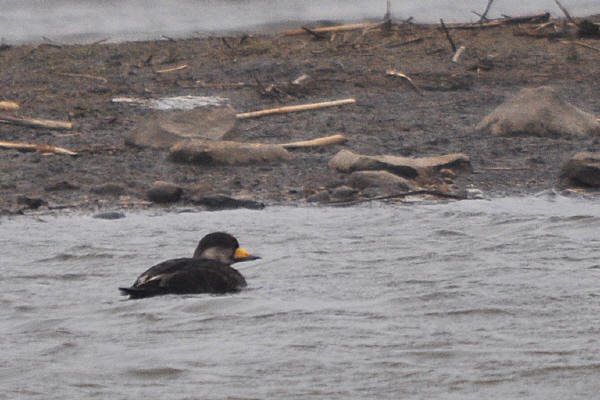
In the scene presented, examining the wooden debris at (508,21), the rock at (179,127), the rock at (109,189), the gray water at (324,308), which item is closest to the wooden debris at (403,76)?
the wooden debris at (508,21)

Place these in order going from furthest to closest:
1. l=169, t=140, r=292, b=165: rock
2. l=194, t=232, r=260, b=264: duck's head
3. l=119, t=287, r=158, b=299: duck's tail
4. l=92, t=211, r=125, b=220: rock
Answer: l=169, t=140, r=292, b=165: rock → l=92, t=211, r=125, b=220: rock → l=194, t=232, r=260, b=264: duck's head → l=119, t=287, r=158, b=299: duck's tail

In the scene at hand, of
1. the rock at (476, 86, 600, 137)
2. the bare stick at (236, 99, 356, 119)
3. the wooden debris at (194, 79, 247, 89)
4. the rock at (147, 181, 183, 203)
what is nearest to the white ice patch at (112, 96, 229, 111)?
the wooden debris at (194, 79, 247, 89)

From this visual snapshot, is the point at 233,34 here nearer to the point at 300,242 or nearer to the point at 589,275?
the point at 300,242

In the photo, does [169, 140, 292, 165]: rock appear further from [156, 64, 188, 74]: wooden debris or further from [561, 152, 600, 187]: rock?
[156, 64, 188, 74]: wooden debris

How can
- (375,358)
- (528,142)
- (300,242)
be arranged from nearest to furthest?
(375,358) → (300,242) → (528,142)

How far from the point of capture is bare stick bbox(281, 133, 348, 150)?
1083cm

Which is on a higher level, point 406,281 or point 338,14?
point 338,14

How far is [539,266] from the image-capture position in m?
7.31

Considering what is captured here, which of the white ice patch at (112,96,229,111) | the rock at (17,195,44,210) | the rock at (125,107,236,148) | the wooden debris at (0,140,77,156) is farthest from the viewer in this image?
the white ice patch at (112,96,229,111)

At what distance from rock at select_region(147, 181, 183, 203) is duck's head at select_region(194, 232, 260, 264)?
1.89m

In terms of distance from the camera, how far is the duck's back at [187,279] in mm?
6652

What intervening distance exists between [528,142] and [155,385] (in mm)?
6835

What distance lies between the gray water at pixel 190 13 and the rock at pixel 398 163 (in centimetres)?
774

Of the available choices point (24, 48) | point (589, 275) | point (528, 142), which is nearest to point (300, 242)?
point (589, 275)
